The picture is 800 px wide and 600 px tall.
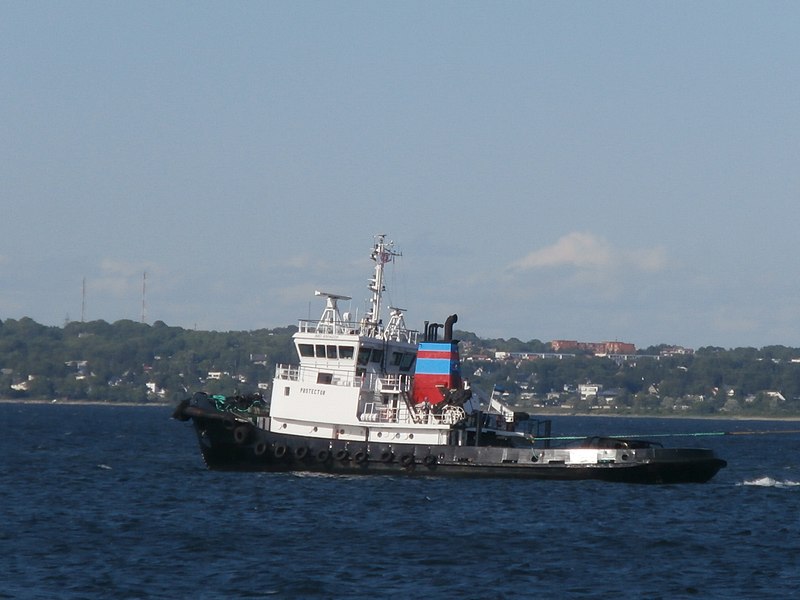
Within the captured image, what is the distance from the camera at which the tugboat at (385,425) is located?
49781mm

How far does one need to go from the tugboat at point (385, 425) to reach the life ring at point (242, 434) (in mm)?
35

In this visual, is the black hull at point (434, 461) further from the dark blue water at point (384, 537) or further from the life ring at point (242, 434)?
the dark blue water at point (384, 537)

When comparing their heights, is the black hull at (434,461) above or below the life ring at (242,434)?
below

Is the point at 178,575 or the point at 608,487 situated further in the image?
Result: the point at 608,487

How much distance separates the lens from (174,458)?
66562 millimetres

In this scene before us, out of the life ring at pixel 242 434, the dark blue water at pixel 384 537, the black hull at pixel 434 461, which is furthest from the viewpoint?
the life ring at pixel 242 434

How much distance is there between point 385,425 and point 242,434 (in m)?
5.17

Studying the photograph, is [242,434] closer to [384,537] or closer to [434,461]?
[434,461]

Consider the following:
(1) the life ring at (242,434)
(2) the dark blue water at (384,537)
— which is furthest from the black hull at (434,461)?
(2) the dark blue water at (384,537)

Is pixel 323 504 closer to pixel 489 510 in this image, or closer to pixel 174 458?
pixel 489 510

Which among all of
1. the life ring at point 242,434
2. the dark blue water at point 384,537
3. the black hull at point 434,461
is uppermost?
the life ring at point 242,434

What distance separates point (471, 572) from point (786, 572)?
7.42m

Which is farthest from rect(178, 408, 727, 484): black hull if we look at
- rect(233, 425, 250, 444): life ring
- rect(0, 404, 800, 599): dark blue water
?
rect(0, 404, 800, 599): dark blue water

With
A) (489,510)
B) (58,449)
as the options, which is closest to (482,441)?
(489,510)
